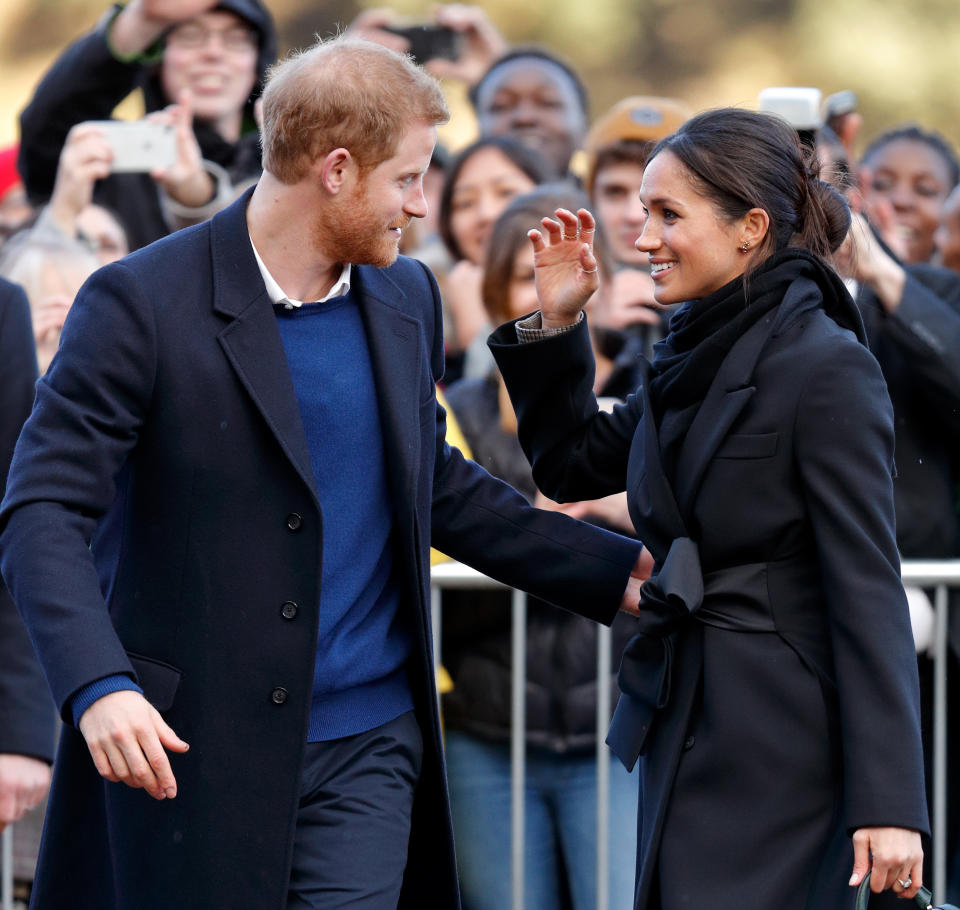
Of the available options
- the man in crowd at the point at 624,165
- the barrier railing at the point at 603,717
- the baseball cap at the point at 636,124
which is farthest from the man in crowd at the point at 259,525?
the baseball cap at the point at 636,124

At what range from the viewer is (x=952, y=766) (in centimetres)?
420

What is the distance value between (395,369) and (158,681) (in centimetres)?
71

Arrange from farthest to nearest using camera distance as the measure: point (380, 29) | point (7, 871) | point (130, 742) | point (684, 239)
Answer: point (380, 29)
point (7, 871)
point (684, 239)
point (130, 742)

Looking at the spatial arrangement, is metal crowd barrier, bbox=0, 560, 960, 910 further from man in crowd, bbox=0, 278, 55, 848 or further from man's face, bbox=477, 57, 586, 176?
man's face, bbox=477, 57, 586, 176

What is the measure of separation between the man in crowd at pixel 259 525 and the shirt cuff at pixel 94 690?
58 mm

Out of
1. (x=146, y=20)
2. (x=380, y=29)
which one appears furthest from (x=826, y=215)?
(x=380, y=29)

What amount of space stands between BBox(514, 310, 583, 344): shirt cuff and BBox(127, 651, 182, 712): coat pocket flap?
0.98 meters

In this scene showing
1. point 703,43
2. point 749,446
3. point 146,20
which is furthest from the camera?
point 703,43

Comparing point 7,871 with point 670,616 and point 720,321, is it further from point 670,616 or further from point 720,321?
point 720,321

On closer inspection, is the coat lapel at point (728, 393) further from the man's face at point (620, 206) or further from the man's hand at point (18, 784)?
the man's face at point (620, 206)

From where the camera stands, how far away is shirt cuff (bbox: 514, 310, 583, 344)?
10.4 ft

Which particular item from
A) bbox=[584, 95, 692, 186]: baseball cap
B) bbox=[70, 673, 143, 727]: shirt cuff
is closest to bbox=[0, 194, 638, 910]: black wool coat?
bbox=[70, 673, 143, 727]: shirt cuff

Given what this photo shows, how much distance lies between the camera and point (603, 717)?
404 cm

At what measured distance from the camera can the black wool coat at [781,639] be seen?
2582mm
